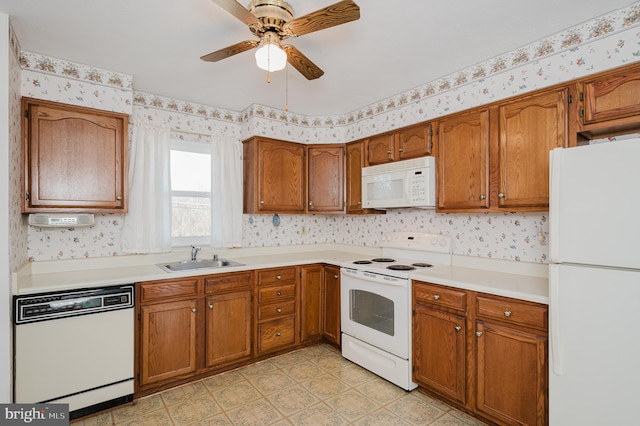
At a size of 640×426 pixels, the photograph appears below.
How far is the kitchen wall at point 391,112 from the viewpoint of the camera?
6.82ft

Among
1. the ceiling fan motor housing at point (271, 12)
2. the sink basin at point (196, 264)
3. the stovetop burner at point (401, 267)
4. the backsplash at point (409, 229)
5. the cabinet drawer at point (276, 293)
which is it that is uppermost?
the ceiling fan motor housing at point (271, 12)

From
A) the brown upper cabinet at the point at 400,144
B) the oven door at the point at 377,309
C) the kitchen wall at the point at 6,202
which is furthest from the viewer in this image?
the brown upper cabinet at the point at 400,144

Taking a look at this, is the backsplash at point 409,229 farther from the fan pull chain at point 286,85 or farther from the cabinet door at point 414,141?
the fan pull chain at point 286,85

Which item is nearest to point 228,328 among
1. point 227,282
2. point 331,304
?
point 227,282

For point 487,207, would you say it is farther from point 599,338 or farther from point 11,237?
point 11,237

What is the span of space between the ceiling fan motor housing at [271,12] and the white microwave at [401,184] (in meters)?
1.60

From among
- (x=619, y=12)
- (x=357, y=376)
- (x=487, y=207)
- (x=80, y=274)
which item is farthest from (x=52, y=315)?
(x=619, y=12)

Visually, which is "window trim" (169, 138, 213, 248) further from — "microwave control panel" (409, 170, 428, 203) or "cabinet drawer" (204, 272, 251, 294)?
"microwave control panel" (409, 170, 428, 203)

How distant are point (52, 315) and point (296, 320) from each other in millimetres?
1946

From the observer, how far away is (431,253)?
118 inches

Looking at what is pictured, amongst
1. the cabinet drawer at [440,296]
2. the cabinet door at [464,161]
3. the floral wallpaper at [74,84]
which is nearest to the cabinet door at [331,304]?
the cabinet drawer at [440,296]

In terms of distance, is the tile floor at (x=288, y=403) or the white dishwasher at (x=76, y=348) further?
the tile floor at (x=288, y=403)

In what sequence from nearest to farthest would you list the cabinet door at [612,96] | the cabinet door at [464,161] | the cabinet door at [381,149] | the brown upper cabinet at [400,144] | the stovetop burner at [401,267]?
the cabinet door at [612,96]
the cabinet door at [464,161]
the stovetop burner at [401,267]
the brown upper cabinet at [400,144]
the cabinet door at [381,149]

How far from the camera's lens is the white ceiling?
6.08ft
